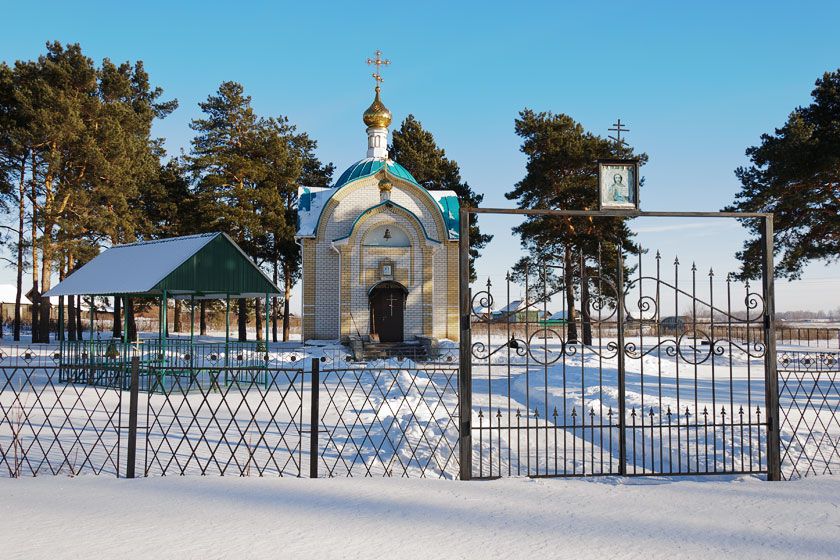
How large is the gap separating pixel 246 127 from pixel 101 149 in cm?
718

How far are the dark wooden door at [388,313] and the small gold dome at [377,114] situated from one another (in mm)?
7190

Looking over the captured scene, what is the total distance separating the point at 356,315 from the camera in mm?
24469

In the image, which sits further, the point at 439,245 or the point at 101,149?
the point at 101,149

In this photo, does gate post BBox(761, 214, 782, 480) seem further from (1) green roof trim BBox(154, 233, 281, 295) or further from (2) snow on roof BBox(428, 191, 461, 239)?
(2) snow on roof BBox(428, 191, 461, 239)

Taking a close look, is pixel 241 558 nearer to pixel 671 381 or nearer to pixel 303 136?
Result: pixel 671 381

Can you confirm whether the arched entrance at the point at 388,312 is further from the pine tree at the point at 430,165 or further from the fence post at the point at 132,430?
the fence post at the point at 132,430

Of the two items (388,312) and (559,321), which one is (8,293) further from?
(559,321)

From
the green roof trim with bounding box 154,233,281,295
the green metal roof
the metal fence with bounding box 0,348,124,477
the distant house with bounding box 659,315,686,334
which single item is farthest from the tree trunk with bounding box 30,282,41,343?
the distant house with bounding box 659,315,686,334

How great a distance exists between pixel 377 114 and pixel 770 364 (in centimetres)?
2273

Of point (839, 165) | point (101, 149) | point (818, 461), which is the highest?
point (101, 149)

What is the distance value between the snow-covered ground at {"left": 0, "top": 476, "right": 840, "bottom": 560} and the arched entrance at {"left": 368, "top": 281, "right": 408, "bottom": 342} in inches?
715

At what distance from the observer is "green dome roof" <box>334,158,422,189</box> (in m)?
25.9

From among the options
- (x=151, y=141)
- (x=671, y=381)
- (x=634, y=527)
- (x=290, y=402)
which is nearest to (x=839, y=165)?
(x=671, y=381)

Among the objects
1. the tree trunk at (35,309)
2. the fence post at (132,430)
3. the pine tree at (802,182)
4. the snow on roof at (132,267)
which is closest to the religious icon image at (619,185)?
the fence post at (132,430)
